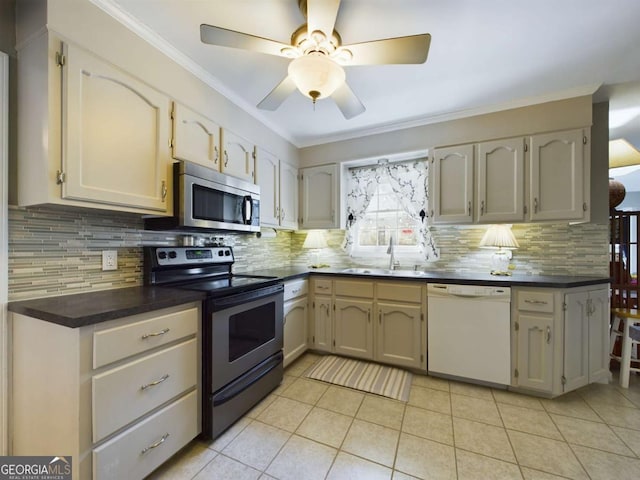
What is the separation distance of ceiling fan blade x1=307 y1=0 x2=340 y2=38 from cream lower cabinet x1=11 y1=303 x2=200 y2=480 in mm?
1524

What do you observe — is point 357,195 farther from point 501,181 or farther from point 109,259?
point 109,259

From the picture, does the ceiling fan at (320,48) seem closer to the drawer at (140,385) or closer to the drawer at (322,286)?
the drawer at (140,385)

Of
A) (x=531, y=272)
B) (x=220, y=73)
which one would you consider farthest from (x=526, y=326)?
(x=220, y=73)

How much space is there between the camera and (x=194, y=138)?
1.83m

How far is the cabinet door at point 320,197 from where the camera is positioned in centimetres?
301

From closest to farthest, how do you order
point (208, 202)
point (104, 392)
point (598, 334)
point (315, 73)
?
point (104, 392)
point (315, 73)
point (208, 202)
point (598, 334)

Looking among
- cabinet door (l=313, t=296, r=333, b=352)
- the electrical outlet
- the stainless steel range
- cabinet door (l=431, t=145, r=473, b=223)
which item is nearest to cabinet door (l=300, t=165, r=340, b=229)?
cabinet door (l=313, t=296, r=333, b=352)

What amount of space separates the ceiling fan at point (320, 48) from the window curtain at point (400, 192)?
5.30 feet

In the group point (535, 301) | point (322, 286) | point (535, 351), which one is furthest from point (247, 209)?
point (535, 351)

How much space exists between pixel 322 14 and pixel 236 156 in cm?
130

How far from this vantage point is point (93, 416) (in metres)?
1.04

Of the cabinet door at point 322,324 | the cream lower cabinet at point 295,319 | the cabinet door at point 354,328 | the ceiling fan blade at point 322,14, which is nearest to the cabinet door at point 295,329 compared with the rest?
the cream lower cabinet at point 295,319

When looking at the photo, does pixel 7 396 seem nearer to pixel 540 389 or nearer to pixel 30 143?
pixel 30 143

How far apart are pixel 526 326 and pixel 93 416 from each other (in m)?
2.63
